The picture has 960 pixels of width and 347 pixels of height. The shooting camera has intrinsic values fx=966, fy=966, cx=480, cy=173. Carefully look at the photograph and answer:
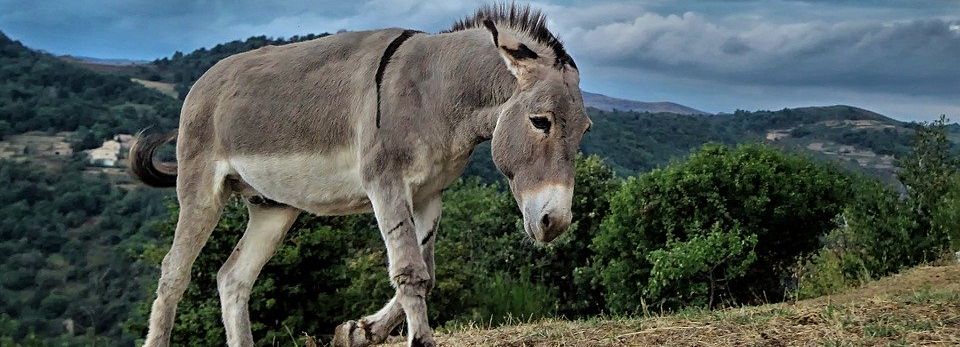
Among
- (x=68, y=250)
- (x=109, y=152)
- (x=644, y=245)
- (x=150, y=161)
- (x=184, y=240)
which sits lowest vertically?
(x=68, y=250)

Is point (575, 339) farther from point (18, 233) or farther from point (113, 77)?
point (113, 77)

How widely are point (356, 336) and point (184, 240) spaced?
166 centimetres

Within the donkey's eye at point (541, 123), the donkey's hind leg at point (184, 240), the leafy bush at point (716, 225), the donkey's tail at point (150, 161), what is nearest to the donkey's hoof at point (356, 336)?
the donkey's hind leg at point (184, 240)

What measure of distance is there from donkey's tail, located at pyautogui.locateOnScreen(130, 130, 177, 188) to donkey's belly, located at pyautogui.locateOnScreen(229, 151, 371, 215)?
62.1 inches

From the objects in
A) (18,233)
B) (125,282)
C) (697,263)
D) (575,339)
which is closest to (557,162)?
(575,339)

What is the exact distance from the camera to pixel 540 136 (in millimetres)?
5152

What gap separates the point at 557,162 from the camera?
509cm

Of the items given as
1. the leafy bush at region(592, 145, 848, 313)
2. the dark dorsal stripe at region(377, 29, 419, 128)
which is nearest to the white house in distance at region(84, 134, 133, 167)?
the leafy bush at region(592, 145, 848, 313)

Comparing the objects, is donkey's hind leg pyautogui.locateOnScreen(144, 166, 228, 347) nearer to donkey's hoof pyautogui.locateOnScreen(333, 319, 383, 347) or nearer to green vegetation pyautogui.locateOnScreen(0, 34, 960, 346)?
donkey's hoof pyautogui.locateOnScreen(333, 319, 383, 347)

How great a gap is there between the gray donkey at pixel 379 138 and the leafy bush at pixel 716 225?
15857 millimetres

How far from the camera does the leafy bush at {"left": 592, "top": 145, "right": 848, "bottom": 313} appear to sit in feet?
72.5

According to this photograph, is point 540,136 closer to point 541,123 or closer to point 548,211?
point 541,123

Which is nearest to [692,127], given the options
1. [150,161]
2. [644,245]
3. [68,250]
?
[68,250]

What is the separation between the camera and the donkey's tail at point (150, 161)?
8070mm
